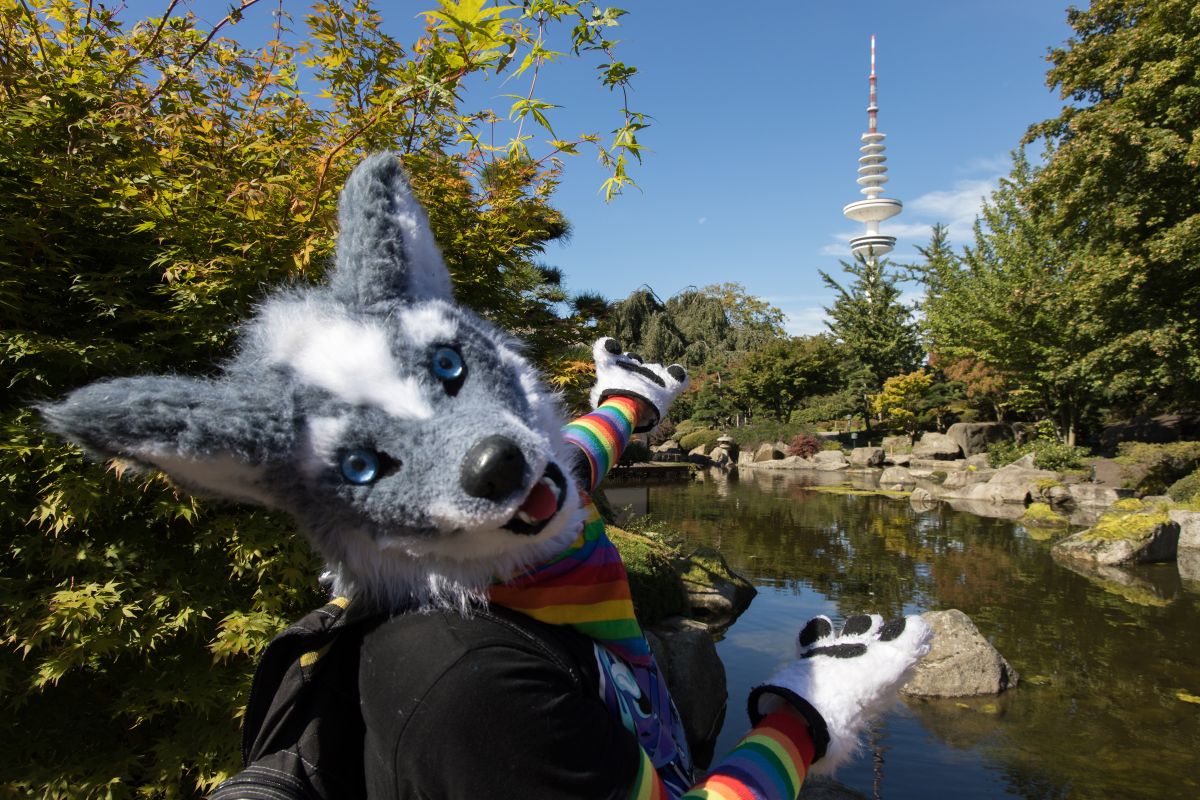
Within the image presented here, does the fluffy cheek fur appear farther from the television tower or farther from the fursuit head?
the television tower

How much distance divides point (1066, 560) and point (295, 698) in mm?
10348

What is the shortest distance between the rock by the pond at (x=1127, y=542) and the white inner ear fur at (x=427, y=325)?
33.8 feet

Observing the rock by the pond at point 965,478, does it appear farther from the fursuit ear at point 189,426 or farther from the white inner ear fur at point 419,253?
the fursuit ear at point 189,426

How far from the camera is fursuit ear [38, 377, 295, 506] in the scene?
2.34ft

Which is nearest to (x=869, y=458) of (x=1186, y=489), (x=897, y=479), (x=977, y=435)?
(x=977, y=435)

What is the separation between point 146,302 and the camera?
246 centimetres

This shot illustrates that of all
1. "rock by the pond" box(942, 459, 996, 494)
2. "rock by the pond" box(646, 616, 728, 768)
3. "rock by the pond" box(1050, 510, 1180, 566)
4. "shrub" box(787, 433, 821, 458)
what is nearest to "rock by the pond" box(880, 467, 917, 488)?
"rock by the pond" box(942, 459, 996, 494)

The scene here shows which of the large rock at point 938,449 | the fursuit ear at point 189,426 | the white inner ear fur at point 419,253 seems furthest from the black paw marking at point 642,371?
the large rock at point 938,449

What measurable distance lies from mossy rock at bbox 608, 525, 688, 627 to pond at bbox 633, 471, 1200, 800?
2.48 feet

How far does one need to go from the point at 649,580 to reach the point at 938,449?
62.1 ft

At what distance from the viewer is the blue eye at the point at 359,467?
2.82 ft

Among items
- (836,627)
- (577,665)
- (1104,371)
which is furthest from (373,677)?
(1104,371)

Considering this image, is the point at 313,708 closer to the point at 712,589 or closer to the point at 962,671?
the point at 962,671

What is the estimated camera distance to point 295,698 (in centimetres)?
98
